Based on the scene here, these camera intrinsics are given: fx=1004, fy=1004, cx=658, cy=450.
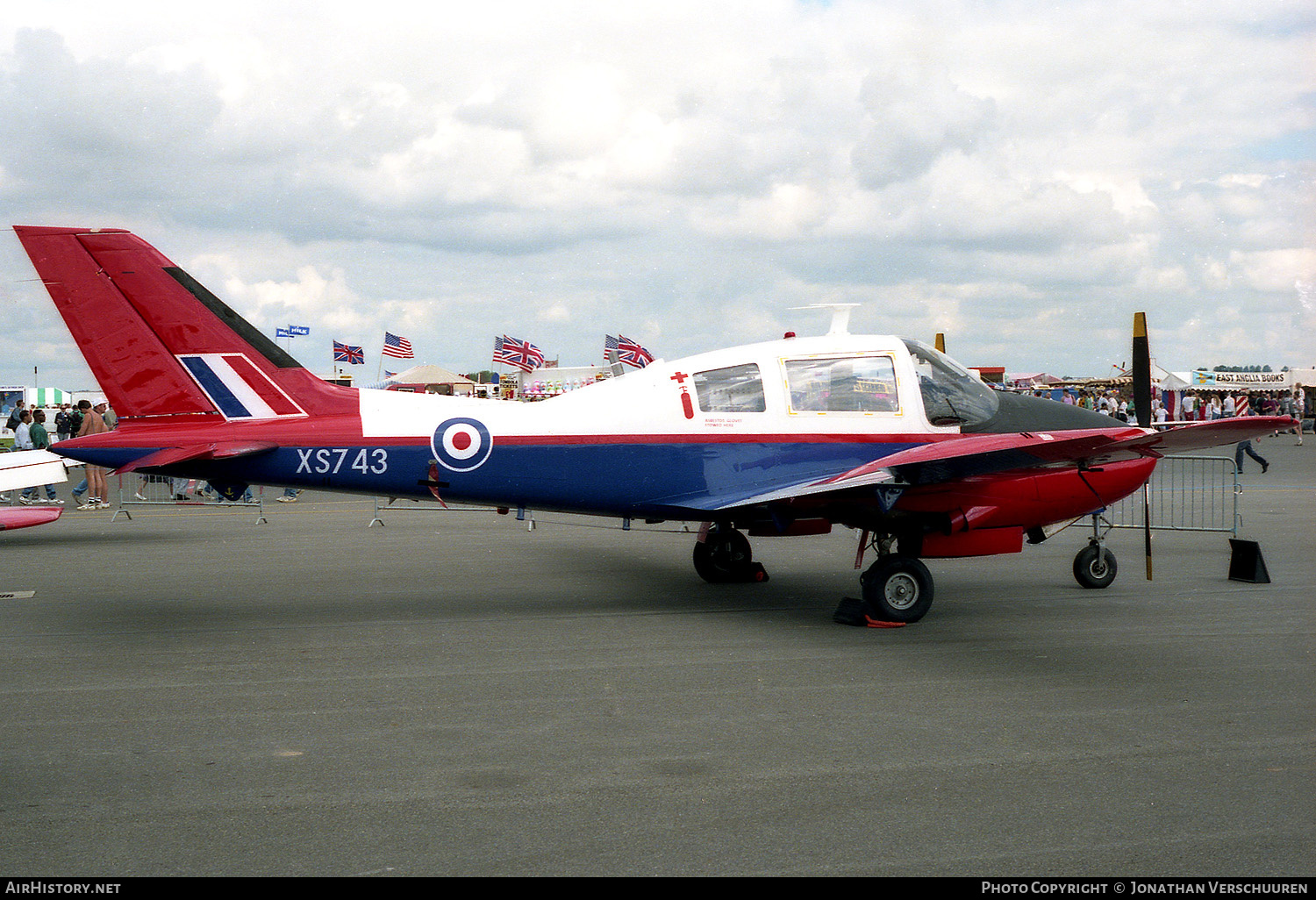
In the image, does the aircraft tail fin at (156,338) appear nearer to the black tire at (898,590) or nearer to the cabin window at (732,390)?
the cabin window at (732,390)

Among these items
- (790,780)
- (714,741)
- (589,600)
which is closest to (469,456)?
(589,600)

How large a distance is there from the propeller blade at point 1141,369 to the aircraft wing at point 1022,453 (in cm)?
226

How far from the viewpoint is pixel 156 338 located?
8.55 metres

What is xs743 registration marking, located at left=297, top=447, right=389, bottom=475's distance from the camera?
8.44 m

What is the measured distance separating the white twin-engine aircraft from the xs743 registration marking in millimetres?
15

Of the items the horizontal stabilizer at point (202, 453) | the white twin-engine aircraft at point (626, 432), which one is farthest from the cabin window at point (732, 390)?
the horizontal stabilizer at point (202, 453)

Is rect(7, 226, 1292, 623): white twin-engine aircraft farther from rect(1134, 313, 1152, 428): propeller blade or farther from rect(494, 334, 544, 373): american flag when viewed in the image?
rect(494, 334, 544, 373): american flag

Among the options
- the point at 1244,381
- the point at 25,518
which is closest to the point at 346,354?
the point at 25,518

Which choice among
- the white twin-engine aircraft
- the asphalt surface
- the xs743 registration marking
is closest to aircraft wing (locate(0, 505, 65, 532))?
the asphalt surface

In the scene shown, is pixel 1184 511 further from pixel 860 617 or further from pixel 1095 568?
pixel 860 617

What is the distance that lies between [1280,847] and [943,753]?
60.7 inches

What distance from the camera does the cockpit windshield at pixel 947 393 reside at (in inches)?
356

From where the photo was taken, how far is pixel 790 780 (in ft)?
15.7
